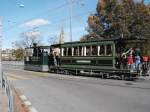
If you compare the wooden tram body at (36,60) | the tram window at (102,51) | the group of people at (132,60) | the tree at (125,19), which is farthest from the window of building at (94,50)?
the tree at (125,19)

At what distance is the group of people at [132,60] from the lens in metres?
25.2

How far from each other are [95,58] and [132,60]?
430 centimetres

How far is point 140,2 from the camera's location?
180ft

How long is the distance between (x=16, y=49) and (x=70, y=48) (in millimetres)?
107575

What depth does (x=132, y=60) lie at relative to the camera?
2533 centimetres

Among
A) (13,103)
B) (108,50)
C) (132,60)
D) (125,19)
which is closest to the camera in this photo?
(13,103)

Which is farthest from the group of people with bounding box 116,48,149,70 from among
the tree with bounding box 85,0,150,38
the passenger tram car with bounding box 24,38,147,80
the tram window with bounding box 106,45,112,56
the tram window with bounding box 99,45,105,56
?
the tree with bounding box 85,0,150,38

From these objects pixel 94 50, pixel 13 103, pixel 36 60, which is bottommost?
pixel 13 103

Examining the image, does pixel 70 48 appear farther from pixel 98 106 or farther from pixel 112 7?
pixel 112 7

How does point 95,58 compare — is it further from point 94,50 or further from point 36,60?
point 36,60

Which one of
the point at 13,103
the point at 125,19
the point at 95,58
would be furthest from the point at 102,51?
the point at 125,19

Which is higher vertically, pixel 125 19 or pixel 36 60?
pixel 125 19

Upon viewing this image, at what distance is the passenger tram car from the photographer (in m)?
26.2

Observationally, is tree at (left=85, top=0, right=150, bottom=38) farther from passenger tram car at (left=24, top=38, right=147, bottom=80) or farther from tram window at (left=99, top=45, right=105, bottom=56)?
tram window at (left=99, top=45, right=105, bottom=56)
